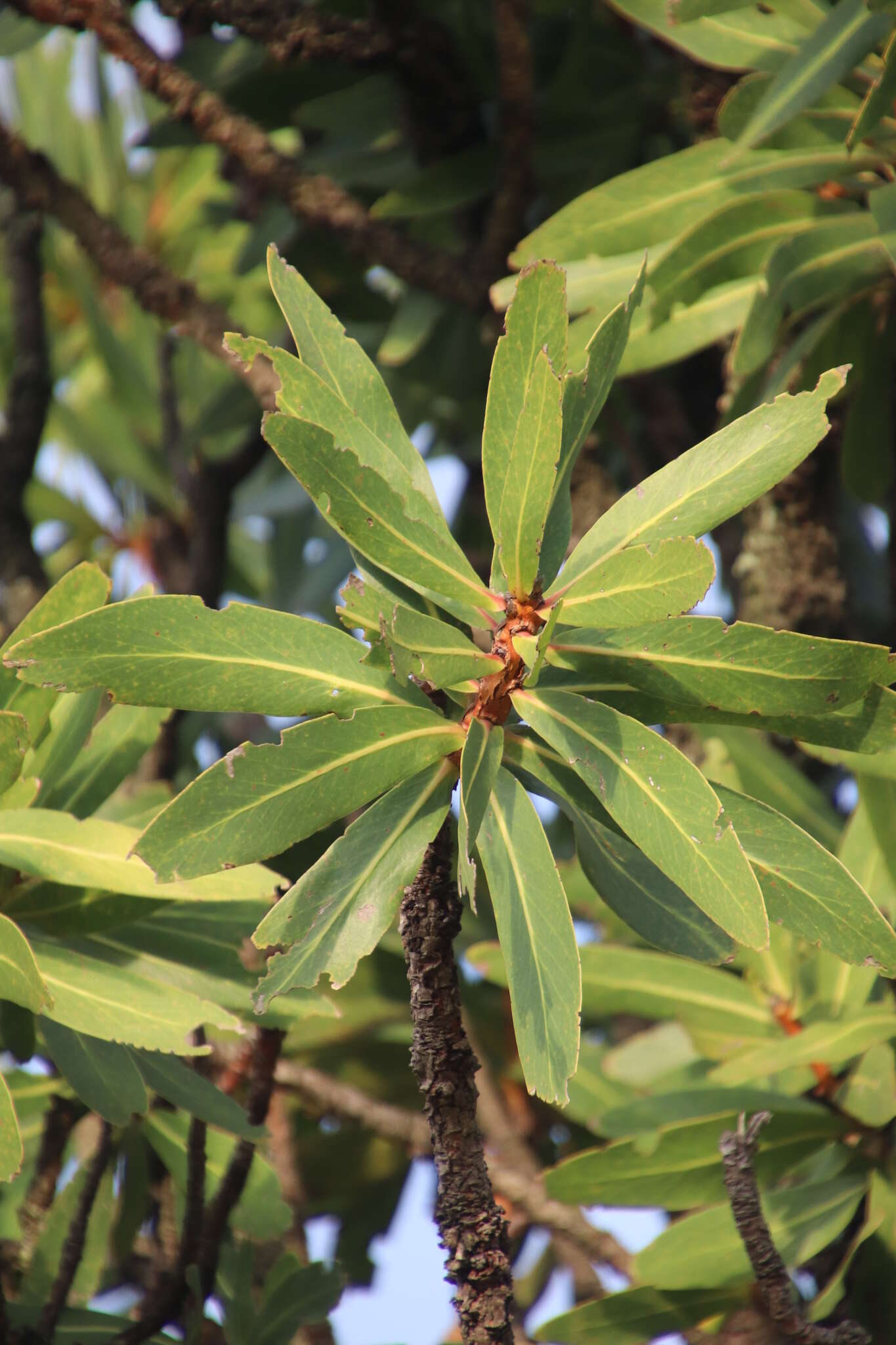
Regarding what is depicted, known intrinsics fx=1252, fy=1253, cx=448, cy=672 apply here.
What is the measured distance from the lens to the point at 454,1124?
0.73 m

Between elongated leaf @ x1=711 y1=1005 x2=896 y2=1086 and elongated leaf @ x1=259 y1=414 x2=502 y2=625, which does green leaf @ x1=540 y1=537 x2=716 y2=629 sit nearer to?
elongated leaf @ x1=259 y1=414 x2=502 y2=625

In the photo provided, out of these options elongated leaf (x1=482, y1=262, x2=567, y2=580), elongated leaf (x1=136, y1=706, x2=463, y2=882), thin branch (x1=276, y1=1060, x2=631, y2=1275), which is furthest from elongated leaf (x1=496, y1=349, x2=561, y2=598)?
thin branch (x1=276, y1=1060, x2=631, y2=1275)

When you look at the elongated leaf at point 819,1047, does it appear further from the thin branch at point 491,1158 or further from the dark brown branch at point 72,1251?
the dark brown branch at point 72,1251

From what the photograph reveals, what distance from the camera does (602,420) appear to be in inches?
72.3

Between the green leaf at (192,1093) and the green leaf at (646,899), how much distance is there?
1.15 ft

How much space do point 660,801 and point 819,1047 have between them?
537 mm

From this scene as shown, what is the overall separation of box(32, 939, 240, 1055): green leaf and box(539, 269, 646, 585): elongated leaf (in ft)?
1.27

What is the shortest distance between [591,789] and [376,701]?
5.5 inches

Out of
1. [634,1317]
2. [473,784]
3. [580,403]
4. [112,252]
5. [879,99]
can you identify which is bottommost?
[634,1317]

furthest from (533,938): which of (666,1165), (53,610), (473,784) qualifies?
(666,1165)

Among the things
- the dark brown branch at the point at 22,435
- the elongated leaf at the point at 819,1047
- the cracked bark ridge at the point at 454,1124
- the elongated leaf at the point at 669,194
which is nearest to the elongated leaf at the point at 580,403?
the cracked bark ridge at the point at 454,1124

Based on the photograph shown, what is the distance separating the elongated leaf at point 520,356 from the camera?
28.4 inches

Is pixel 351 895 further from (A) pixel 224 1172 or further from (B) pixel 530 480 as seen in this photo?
(A) pixel 224 1172

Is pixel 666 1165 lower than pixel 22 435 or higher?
lower
